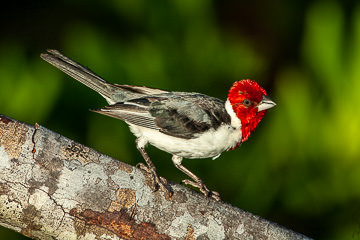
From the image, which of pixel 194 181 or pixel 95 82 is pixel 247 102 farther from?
pixel 95 82

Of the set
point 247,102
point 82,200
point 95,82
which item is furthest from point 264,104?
point 82,200

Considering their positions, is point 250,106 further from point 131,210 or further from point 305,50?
point 131,210

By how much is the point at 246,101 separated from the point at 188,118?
1.49 ft

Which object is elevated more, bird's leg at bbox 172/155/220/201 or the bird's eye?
the bird's eye

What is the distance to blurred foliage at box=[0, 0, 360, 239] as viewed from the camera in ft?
12.8

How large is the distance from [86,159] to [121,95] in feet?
4.23

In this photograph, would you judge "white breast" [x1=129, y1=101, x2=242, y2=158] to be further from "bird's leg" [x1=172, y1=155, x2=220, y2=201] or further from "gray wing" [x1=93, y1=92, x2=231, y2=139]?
"bird's leg" [x1=172, y1=155, x2=220, y2=201]

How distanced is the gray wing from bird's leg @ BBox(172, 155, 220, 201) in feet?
1.14

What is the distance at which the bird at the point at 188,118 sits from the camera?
358 centimetres

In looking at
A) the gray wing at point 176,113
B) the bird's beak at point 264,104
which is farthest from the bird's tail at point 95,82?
the bird's beak at point 264,104

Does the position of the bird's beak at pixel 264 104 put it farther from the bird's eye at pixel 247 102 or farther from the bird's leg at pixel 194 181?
the bird's leg at pixel 194 181

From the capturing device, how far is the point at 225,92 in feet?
14.5

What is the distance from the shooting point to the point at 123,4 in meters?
4.75

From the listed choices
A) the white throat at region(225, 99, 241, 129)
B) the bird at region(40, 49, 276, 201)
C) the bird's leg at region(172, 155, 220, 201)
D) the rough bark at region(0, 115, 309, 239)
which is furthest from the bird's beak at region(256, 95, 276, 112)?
the rough bark at region(0, 115, 309, 239)
